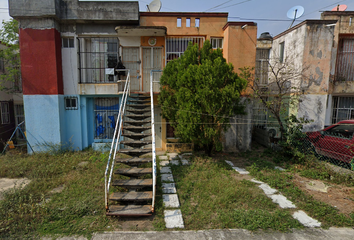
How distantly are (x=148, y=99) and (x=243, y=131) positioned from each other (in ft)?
15.2

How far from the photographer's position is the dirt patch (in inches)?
190

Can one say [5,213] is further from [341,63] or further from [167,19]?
[341,63]

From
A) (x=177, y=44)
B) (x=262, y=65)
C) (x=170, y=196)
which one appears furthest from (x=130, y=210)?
(x=262, y=65)

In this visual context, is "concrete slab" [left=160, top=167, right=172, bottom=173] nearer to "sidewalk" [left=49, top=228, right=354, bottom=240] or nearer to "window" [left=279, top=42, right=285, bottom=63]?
"sidewalk" [left=49, top=228, right=354, bottom=240]

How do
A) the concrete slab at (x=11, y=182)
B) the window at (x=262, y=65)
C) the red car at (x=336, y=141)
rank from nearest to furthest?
the concrete slab at (x=11, y=182)
the red car at (x=336, y=141)
the window at (x=262, y=65)

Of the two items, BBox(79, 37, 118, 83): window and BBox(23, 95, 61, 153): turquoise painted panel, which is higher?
BBox(79, 37, 118, 83): window

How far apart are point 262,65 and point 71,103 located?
1041 cm

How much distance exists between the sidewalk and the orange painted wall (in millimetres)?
8227

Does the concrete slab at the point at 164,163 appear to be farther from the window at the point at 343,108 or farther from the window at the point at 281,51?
the window at the point at 343,108

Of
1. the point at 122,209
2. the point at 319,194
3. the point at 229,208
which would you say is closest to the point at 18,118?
the point at 122,209

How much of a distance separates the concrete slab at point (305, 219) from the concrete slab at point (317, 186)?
156 cm

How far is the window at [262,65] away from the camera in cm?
1125

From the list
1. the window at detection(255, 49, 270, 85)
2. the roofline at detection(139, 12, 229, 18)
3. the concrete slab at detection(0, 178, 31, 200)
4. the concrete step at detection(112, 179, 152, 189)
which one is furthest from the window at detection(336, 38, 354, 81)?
the concrete slab at detection(0, 178, 31, 200)

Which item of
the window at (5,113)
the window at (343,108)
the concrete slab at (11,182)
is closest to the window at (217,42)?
the window at (343,108)
